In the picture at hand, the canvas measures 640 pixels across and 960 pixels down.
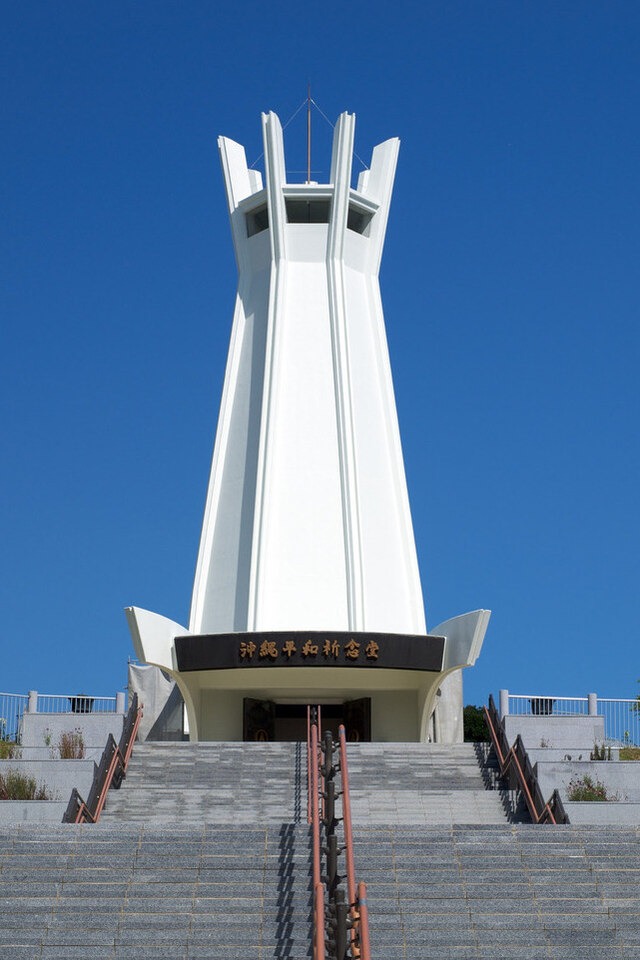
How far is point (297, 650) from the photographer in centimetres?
2572

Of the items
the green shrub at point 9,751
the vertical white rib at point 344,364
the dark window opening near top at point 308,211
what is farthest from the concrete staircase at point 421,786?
the dark window opening near top at point 308,211

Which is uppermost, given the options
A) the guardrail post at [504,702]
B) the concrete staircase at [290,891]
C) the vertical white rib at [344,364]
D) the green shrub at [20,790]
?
the vertical white rib at [344,364]

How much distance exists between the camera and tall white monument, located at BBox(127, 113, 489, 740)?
1052 inches

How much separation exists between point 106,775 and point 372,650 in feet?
28.0

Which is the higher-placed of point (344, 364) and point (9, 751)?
point (344, 364)

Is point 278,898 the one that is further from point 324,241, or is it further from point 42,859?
point 324,241

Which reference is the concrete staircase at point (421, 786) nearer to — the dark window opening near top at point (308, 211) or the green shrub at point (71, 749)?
the green shrub at point (71, 749)

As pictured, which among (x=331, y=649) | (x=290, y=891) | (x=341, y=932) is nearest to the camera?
(x=341, y=932)

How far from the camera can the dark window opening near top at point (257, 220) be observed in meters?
31.3

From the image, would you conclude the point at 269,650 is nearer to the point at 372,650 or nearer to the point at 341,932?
the point at 372,650

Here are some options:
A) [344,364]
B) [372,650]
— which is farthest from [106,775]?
[344,364]

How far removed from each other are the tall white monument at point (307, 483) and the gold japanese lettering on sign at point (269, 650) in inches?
2.1

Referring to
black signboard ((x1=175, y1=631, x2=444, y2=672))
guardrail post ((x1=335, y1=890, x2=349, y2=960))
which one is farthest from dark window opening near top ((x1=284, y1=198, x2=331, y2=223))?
guardrail post ((x1=335, y1=890, x2=349, y2=960))

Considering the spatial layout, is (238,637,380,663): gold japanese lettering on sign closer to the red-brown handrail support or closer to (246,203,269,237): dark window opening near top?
the red-brown handrail support
